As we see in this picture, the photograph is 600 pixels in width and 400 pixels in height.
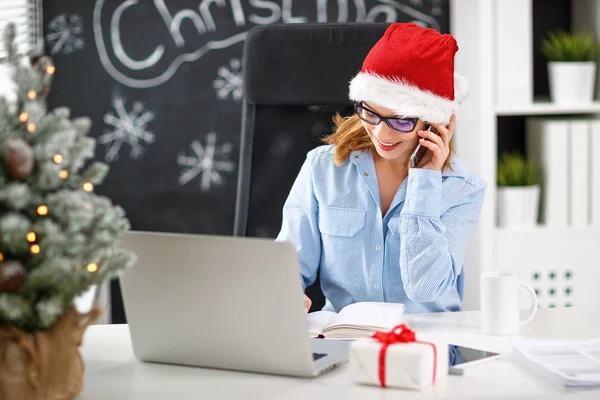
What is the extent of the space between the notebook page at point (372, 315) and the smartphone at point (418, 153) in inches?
14.1

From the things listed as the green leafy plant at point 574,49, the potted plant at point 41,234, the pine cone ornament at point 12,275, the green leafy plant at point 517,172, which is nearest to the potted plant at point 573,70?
the green leafy plant at point 574,49

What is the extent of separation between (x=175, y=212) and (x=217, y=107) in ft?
1.24

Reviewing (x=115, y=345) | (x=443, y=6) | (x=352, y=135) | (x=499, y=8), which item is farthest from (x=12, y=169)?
(x=443, y=6)

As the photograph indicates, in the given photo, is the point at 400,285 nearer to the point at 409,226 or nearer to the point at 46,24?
the point at 409,226

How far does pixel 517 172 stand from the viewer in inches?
110

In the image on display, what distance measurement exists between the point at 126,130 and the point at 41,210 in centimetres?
202

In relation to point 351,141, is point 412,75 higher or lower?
higher

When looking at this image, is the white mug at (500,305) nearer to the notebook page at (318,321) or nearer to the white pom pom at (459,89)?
the notebook page at (318,321)

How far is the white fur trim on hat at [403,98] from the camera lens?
173cm

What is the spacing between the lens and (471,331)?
1.51m

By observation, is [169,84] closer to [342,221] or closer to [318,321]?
[342,221]

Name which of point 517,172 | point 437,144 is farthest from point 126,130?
point 437,144

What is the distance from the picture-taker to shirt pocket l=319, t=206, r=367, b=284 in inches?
73.5

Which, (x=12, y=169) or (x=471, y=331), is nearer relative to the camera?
(x=12, y=169)
